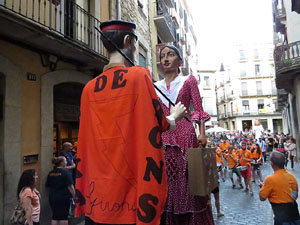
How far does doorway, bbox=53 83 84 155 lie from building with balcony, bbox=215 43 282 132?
45.9 metres

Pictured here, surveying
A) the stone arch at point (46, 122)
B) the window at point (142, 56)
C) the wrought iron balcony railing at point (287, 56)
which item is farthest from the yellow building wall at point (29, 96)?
the wrought iron balcony railing at point (287, 56)

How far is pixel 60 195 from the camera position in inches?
203

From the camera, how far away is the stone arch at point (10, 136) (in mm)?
5738

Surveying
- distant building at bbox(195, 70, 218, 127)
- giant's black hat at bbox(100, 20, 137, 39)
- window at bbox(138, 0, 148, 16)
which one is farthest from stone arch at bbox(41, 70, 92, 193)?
distant building at bbox(195, 70, 218, 127)

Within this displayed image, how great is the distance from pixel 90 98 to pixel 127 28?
586mm

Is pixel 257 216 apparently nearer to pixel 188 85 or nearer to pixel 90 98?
pixel 188 85

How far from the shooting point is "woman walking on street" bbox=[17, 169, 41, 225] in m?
4.09

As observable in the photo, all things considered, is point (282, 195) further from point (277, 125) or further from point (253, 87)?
point (277, 125)

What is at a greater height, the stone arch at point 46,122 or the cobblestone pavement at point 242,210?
the stone arch at point 46,122

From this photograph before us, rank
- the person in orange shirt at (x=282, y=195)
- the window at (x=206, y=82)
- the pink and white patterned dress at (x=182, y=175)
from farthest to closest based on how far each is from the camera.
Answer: the window at (x=206, y=82)
the person in orange shirt at (x=282, y=195)
the pink and white patterned dress at (x=182, y=175)

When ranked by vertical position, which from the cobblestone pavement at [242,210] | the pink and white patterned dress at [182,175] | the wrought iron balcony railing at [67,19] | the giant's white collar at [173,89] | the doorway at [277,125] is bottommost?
the cobblestone pavement at [242,210]

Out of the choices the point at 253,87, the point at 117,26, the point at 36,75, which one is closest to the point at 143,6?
the point at 36,75

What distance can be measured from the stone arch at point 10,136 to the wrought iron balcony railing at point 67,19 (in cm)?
161

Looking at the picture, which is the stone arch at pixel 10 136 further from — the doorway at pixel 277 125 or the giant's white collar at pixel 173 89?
the doorway at pixel 277 125
